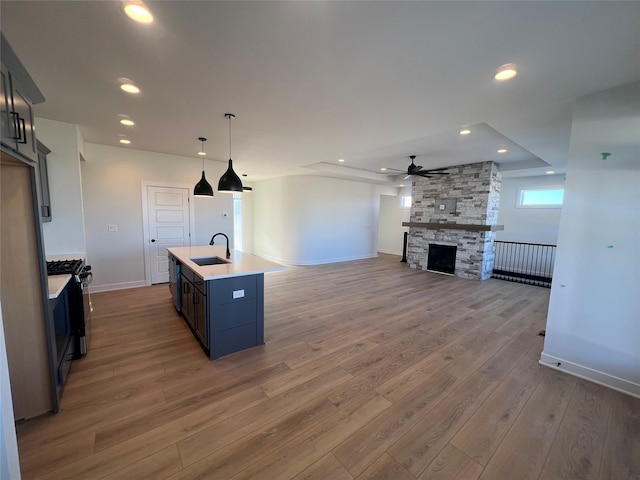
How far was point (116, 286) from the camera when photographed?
4.87 m

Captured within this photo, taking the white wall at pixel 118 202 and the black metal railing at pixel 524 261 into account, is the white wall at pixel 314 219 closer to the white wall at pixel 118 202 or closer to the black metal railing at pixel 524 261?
the white wall at pixel 118 202

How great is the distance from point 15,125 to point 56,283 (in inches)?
54.8

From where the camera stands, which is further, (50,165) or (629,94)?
(50,165)

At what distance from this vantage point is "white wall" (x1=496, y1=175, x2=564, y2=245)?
23.0 ft

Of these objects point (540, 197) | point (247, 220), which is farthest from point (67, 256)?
point (540, 197)

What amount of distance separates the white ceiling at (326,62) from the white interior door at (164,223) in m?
1.70

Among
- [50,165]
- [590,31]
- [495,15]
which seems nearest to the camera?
[495,15]

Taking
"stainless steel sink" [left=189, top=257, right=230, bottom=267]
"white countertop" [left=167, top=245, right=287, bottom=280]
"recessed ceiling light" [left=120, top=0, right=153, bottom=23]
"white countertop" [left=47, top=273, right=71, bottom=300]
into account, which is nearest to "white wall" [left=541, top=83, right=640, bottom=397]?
"white countertop" [left=167, top=245, right=287, bottom=280]

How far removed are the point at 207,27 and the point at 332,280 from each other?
502 centimetres

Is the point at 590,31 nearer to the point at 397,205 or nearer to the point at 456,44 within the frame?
the point at 456,44

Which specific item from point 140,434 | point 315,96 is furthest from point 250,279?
point 315,96

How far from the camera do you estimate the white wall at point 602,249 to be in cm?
228

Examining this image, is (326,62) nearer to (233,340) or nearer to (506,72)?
(506,72)

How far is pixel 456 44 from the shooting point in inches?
69.0
